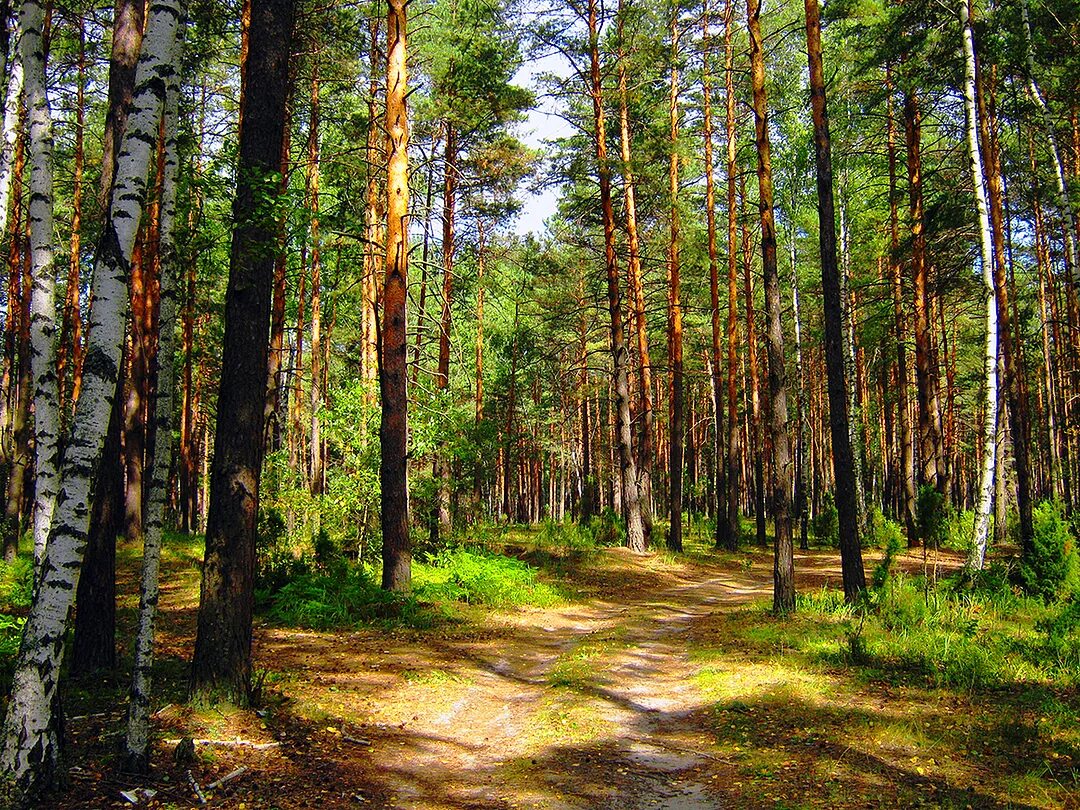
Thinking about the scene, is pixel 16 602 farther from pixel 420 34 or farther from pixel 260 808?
pixel 420 34

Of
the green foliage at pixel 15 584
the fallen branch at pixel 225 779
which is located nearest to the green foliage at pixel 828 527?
the green foliage at pixel 15 584

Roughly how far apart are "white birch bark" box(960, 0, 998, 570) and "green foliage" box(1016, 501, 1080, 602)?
39.6 inches

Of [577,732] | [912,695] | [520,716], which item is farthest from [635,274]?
[577,732]

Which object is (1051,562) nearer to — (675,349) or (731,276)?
(675,349)

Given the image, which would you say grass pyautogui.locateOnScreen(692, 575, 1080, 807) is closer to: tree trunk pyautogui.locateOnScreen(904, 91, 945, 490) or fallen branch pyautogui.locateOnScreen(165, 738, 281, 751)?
fallen branch pyautogui.locateOnScreen(165, 738, 281, 751)

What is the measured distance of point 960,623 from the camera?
8.77 meters

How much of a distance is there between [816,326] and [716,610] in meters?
27.0

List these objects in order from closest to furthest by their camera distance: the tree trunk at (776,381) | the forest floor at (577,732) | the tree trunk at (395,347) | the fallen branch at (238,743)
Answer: the forest floor at (577,732), the fallen branch at (238,743), the tree trunk at (776,381), the tree trunk at (395,347)

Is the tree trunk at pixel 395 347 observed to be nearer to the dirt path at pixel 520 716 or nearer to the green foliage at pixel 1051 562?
the dirt path at pixel 520 716

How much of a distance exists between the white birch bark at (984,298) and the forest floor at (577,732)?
4684 mm

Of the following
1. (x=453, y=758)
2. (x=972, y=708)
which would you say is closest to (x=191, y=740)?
(x=453, y=758)

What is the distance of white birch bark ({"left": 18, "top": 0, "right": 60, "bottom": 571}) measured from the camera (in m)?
4.55

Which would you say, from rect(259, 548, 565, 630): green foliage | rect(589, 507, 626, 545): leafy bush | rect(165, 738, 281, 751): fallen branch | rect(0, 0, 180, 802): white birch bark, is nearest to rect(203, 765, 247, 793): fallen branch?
rect(165, 738, 281, 751): fallen branch

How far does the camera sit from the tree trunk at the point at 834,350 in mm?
10562
